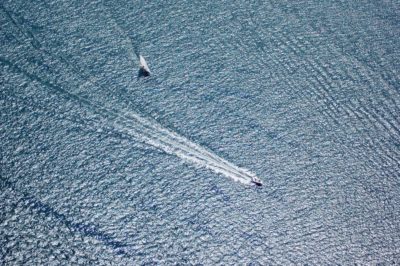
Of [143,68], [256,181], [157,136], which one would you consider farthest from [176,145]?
[143,68]

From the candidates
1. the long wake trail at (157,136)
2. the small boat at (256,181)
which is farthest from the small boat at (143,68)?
the small boat at (256,181)

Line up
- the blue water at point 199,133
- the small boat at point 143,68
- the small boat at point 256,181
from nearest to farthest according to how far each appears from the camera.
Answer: the blue water at point 199,133
the small boat at point 256,181
the small boat at point 143,68

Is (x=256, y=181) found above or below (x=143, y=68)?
below

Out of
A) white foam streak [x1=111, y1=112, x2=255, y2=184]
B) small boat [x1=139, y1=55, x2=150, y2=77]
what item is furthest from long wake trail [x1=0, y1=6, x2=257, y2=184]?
small boat [x1=139, y1=55, x2=150, y2=77]

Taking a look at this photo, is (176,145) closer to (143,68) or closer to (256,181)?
(256,181)

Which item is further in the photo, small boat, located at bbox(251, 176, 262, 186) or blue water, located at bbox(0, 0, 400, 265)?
small boat, located at bbox(251, 176, 262, 186)

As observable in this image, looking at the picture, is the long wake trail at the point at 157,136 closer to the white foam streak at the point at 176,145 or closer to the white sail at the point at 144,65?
the white foam streak at the point at 176,145

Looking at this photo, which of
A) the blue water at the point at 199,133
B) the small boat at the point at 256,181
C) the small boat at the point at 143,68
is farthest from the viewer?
the small boat at the point at 143,68

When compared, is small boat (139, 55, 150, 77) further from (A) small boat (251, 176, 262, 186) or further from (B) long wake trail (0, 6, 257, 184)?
(A) small boat (251, 176, 262, 186)
